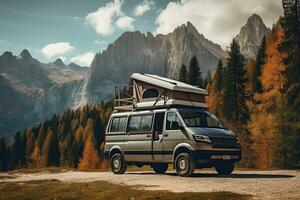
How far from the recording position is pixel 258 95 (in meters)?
35.1

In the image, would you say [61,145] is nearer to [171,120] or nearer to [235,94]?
[235,94]

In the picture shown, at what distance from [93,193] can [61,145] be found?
103657mm

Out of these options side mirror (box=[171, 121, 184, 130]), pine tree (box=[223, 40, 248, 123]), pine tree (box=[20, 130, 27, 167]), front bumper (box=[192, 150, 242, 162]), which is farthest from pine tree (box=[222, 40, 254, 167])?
pine tree (box=[20, 130, 27, 167])

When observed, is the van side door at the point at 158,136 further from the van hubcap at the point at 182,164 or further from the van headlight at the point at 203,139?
the van headlight at the point at 203,139

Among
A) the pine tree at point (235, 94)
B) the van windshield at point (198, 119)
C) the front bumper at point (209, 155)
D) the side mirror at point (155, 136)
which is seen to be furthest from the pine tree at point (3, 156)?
the front bumper at point (209, 155)

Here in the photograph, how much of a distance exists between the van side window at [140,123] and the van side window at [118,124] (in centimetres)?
49

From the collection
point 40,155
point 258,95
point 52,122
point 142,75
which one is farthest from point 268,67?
point 52,122

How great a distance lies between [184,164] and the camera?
47.6 ft

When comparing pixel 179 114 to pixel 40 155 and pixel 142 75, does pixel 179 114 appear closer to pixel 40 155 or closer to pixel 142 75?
pixel 142 75

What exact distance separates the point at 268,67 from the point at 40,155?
85.0 meters

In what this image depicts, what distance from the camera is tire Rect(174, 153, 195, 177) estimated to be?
14.1 m

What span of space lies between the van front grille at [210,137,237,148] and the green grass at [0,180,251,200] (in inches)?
158

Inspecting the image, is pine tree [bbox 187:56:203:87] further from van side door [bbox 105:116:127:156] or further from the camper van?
van side door [bbox 105:116:127:156]

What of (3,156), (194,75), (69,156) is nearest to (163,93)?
(194,75)
